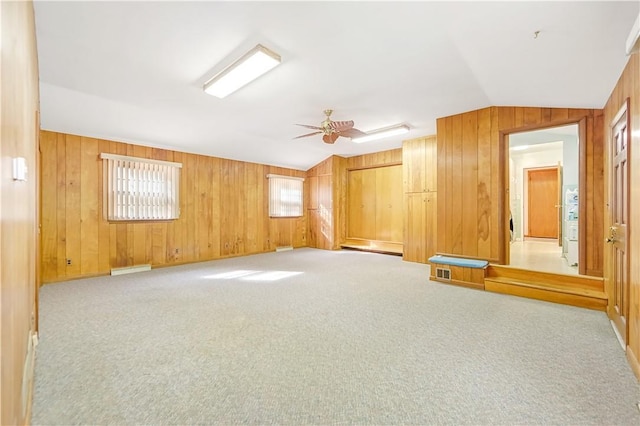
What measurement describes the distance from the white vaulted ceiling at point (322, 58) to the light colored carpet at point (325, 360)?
2.50 metres

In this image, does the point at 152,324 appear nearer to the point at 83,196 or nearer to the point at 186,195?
the point at 83,196

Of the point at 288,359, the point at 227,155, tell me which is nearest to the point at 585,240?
the point at 288,359

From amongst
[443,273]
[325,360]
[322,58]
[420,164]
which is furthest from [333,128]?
[325,360]

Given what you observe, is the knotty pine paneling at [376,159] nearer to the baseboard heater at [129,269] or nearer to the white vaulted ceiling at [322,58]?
the white vaulted ceiling at [322,58]

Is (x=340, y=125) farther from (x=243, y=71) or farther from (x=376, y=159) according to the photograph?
(x=376, y=159)

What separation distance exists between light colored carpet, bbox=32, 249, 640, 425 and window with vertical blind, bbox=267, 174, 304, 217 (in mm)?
4020

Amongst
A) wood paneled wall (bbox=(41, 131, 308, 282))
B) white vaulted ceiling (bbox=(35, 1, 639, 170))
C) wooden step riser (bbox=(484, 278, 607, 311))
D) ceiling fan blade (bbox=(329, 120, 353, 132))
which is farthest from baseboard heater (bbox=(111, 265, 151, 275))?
wooden step riser (bbox=(484, 278, 607, 311))

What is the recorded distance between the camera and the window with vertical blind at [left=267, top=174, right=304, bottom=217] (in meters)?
7.44

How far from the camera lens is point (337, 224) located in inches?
307

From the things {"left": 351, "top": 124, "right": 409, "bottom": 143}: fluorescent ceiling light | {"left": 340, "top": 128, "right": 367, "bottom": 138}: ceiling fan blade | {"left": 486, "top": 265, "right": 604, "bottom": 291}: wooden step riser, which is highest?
{"left": 351, "top": 124, "right": 409, "bottom": 143}: fluorescent ceiling light

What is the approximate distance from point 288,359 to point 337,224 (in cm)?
582

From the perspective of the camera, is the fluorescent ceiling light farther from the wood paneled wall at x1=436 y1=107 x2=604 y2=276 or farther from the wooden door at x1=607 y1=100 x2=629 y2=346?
the wooden door at x1=607 y1=100 x2=629 y2=346

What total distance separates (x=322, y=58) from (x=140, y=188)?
4.22 meters

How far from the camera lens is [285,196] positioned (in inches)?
306
